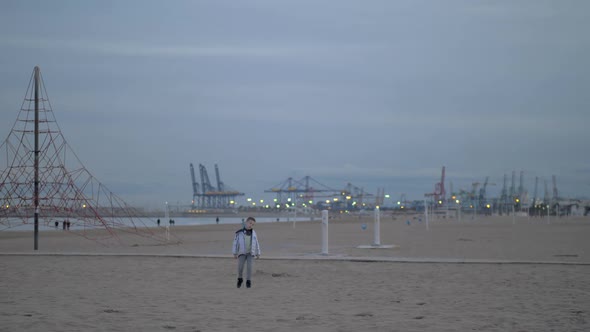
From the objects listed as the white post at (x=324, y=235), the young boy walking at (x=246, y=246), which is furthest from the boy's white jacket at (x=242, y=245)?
the white post at (x=324, y=235)

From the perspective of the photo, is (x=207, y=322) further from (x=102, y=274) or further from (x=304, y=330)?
(x=102, y=274)

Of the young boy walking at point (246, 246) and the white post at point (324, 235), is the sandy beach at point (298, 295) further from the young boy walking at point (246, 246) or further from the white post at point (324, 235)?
the white post at point (324, 235)

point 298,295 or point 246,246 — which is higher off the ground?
point 246,246

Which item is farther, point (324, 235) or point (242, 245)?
point (324, 235)

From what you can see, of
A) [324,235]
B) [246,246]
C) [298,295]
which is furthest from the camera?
[324,235]

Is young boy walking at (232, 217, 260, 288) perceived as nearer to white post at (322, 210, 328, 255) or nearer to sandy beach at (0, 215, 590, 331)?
sandy beach at (0, 215, 590, 331)

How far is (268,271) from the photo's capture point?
52.6 feet

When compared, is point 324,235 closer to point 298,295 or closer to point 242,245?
point 242,245

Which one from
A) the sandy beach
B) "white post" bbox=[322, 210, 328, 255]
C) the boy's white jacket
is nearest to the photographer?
the sandy beach

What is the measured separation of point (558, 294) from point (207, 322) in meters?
6.45

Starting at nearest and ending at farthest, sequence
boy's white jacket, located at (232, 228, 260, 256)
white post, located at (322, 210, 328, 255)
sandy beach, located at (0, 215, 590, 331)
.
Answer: sandy beach, located at (0, 215, 590, 331) < boy's white jacket, located at (232, 228, 260, 256) < white post, located at (322, 210, 328, 255)

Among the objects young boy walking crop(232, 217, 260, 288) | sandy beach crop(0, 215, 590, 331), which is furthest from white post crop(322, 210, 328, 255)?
young boy walking crop(232, 217, 260, 288)

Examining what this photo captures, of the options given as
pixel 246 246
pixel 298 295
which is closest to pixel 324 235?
pixel 246 246

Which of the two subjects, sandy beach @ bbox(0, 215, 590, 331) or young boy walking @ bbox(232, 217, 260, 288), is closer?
sandy beach @ bbox(0, 215, 590, 331)
